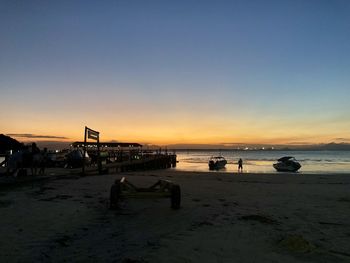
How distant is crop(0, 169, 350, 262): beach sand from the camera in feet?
19.1

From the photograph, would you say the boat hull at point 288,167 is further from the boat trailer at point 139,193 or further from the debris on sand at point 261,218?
the debris on sand at point 261,218

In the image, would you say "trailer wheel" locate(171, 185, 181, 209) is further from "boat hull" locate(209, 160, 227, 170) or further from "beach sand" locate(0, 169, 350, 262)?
"boat hull" locate(209, 160, 227, 170)

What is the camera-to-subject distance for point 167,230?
7.55 m

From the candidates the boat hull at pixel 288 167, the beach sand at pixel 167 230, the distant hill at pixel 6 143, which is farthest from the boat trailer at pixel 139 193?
the boat hull at pixel 288 167

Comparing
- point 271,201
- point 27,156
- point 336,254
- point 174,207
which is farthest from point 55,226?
point 27,156

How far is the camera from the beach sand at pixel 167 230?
5.81m

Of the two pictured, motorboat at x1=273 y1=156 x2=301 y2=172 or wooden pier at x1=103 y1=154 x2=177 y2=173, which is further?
motorboat at x1=273 y1=156 x2=301 y2=172

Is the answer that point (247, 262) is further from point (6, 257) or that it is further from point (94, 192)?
point (94, 192)

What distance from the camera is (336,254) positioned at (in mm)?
6105

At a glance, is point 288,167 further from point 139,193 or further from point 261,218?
point 139,193

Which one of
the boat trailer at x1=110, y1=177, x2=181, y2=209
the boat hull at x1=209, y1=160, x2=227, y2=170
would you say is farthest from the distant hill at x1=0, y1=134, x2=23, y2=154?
the boat hull at x1=209, y1=160, x2=227, y2=170

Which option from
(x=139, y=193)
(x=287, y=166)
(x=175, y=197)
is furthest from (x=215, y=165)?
(x=139, y=193)

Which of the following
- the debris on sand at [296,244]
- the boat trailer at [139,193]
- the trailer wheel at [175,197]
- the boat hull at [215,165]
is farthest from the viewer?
the boat hull at [215,165]

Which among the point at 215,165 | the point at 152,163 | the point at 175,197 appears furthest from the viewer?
the point at 215,165
